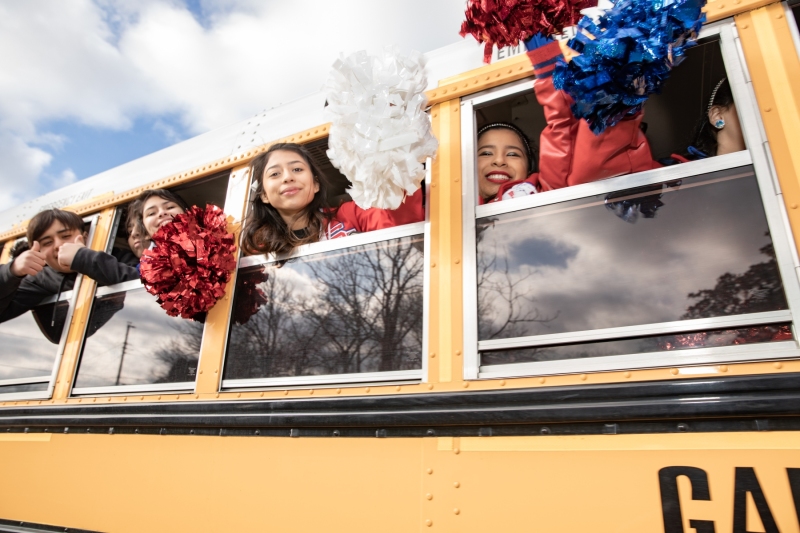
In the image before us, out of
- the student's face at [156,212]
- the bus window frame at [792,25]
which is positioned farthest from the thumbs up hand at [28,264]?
the bus window frame at [792,25]

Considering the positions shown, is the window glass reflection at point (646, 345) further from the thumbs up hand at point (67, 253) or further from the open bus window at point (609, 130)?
the thumbs up hand at point (67, 253)

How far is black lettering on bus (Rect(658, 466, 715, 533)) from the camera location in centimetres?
102

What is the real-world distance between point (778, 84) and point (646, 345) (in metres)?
0.69

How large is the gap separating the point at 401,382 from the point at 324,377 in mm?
258

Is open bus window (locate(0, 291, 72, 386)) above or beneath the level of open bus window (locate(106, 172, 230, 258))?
beneath

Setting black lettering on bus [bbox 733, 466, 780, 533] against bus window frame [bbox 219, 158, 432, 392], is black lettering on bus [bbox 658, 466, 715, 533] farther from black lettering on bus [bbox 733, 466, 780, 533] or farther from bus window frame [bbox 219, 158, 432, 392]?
Answer: bus window frame [bbox 219, 158, 432, 392]

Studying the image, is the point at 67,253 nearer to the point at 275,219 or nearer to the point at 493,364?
the point at 275,219

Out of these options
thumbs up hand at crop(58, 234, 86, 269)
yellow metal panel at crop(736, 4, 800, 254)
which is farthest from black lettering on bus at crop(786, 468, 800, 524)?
thumbs up hand at crop(58, 234, 86, 269)

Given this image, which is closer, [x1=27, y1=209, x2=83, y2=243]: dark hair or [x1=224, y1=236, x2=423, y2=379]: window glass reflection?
[x1=224, y1=236, x2=423, y2=379]: window glass reflection

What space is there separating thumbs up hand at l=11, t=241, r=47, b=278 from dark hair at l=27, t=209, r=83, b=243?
10 cm

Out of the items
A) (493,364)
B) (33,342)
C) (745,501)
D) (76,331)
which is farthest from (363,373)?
(33,342)

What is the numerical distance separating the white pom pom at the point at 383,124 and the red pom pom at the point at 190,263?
0.65 metres

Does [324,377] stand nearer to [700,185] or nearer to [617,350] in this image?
[617,350]

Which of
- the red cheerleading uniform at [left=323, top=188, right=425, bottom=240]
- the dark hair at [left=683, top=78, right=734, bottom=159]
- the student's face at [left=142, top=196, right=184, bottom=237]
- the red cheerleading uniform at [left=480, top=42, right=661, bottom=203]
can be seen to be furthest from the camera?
the student's face at [left=142, top=196, right=184, bottom=237]
